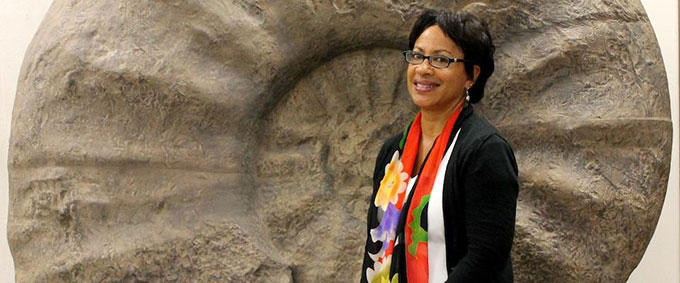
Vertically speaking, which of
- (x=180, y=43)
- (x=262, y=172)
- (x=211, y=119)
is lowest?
(x=262, y=172)

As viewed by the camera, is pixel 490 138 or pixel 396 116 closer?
pixel 490 138

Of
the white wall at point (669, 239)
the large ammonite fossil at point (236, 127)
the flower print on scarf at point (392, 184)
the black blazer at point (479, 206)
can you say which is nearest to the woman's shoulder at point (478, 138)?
the black blazer at point (479, 206)

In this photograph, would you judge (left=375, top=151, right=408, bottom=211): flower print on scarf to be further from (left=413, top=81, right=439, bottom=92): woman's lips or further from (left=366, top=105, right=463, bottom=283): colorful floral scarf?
(left=413, top=81, right=439, bottom=92): woman's lips

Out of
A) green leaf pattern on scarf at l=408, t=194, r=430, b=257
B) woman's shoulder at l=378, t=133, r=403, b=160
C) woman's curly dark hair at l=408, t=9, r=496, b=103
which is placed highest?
woman's curly dark hair at l=408, t=9, r=496, b=103

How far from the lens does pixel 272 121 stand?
1.80 m

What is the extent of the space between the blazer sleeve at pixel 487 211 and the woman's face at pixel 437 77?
111 millimetres

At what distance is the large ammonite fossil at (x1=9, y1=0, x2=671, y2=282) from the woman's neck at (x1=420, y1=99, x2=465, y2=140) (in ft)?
0.91

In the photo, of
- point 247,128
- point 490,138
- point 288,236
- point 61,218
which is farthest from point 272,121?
point 490,138

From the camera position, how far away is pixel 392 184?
59.5 inches

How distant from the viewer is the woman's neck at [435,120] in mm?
1475

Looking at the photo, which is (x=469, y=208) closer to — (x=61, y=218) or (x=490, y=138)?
(x=490, y=138)

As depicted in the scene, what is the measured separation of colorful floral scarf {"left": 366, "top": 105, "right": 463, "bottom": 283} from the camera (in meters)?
1.43

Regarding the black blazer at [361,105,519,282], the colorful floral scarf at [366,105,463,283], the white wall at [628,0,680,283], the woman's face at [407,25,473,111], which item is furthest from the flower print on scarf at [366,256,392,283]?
the white wall at [628,0,680,283]

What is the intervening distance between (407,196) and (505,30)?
42cm
